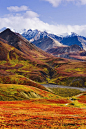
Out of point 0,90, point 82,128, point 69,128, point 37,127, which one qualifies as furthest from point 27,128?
point 0,90

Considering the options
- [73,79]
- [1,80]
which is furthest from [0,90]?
[73,79]

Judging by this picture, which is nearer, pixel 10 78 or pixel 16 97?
pixel 16 97

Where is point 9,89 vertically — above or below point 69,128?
below

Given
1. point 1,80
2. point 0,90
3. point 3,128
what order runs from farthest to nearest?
point 1,80
point 0,90
point 3,128

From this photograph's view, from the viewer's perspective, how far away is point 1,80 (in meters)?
127

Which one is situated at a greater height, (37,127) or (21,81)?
(37,127)

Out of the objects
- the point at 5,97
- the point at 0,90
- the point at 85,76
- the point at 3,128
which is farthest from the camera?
the point at 85,76

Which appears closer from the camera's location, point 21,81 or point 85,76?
point 21,81

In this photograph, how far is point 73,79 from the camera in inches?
7741

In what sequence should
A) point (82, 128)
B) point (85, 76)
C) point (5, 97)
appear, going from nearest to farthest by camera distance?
point (82, 128) → point (5, 97) → point (85, 76)

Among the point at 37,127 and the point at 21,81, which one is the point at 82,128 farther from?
the point at 21,81

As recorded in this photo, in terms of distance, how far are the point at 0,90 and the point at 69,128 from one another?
62.2 metres

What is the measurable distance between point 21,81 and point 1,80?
62.6 ft

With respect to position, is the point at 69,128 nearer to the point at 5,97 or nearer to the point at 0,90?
the point at 5,97
